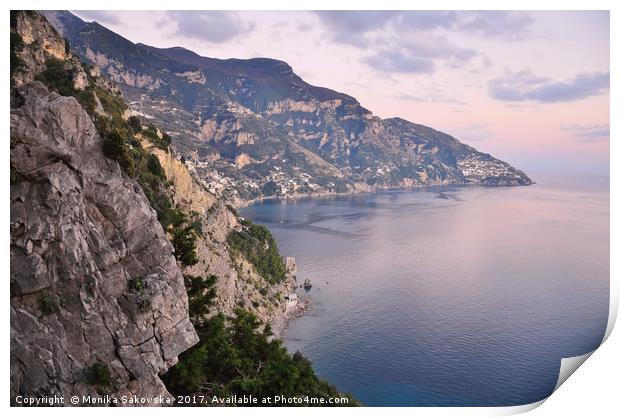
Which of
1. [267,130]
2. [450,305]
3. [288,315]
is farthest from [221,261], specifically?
[267,130]

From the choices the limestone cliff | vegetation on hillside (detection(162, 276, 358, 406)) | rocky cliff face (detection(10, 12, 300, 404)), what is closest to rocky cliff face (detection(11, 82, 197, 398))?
rocky cliff face (detection(10, 12, 300, 404))

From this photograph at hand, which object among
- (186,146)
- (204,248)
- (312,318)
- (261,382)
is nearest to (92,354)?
(261,382)

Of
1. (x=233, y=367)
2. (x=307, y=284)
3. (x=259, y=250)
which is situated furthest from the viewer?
(x=307, y=284)

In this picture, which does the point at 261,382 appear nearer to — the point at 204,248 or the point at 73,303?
the point at 73,303

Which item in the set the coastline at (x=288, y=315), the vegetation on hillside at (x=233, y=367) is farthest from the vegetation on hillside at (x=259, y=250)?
the vegetation on hillside at (x=233, y=367)

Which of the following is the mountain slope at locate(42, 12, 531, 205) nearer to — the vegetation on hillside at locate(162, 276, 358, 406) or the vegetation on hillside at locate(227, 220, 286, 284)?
the vegetation on hillside at locate(227, 220, 286, 284)

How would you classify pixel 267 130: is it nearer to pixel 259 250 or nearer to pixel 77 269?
pixel 259 250
